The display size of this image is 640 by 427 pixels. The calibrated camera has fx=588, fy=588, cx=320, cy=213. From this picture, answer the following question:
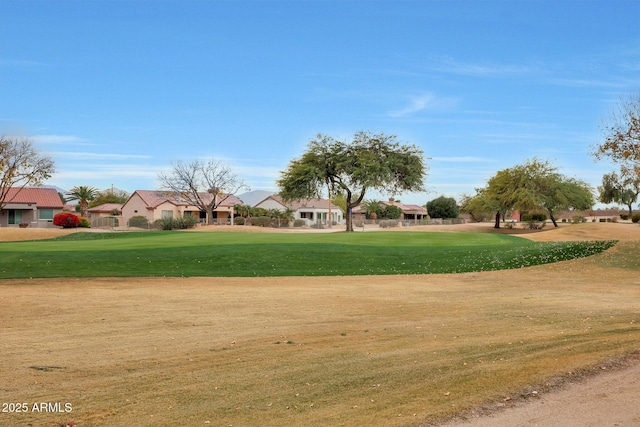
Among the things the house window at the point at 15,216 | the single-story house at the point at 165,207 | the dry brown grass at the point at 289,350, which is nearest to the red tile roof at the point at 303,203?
the single-story house at the point at 165,207

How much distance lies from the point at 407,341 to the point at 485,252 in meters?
19.7

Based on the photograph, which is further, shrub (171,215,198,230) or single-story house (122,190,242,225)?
single-story house (122,190,242,225)

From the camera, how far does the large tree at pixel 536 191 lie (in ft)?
228

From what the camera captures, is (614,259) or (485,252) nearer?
(614,259)

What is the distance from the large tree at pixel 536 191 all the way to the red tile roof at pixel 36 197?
55.6 metres

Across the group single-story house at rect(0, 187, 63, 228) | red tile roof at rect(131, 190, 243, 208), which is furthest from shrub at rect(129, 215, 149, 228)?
single-story house at rect(0, 187, 63, 228)

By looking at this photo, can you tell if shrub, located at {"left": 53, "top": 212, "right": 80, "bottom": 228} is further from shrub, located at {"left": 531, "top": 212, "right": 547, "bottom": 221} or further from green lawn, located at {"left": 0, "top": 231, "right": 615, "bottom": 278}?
shrub, located at {"left": 531, "top": 212, "right": 547, "bottom": 221}

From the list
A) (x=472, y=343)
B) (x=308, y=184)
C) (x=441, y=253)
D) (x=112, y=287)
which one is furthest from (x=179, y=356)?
(x=308, y=184)

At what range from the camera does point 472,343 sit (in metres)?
10.2

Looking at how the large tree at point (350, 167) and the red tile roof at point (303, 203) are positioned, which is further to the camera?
the red tile roof at point (303, 203)

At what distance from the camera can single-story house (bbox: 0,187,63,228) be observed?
71500 mm

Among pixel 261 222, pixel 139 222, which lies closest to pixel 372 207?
pixel 261 222

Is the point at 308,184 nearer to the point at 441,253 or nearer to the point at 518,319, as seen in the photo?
the point at 441,253

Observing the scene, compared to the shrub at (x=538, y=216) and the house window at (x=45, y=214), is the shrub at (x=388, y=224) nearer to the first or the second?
the shrub at (x=538, y=216)
